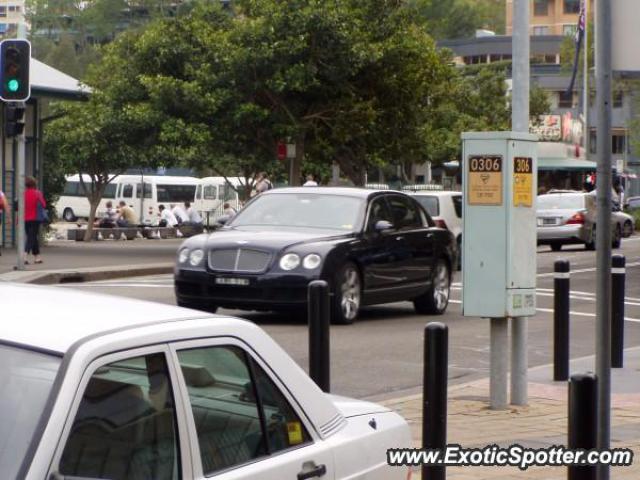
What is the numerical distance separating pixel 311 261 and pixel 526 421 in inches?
240

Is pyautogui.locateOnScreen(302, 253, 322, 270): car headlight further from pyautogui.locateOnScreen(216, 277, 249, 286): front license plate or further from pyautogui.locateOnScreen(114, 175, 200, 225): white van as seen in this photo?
pyautogui.locateOnScreen(114, 175, 200, 225): white van

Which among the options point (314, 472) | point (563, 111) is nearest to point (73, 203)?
point (563, 111)

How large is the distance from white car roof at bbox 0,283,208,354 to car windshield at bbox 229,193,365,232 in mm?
12005

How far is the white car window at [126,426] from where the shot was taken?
3.90 meters

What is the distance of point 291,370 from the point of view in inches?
188

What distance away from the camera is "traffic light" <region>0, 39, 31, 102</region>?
2259 centimetres

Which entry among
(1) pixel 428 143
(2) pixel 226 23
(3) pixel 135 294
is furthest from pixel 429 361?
(1) pixel 428 143

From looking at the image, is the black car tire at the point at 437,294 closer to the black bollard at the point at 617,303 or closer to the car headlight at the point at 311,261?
the car headlight at the point at 311,261

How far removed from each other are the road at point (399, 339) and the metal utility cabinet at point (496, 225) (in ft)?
5.12

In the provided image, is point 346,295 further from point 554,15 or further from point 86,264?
point 554,15

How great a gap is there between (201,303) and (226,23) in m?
19.5

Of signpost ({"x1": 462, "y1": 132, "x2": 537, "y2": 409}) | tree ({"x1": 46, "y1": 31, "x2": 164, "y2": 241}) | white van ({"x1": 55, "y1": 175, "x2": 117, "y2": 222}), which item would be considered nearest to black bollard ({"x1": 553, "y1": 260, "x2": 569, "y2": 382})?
signpost ({"x1": 462, "y1": 132, "x2": 537, "y2": 409})

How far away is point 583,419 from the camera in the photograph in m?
4.39

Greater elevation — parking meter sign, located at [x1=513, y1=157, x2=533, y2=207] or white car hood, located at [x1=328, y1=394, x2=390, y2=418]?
parking meter sign, located at [x1=513, y1=157, x2=533, y2=207]
